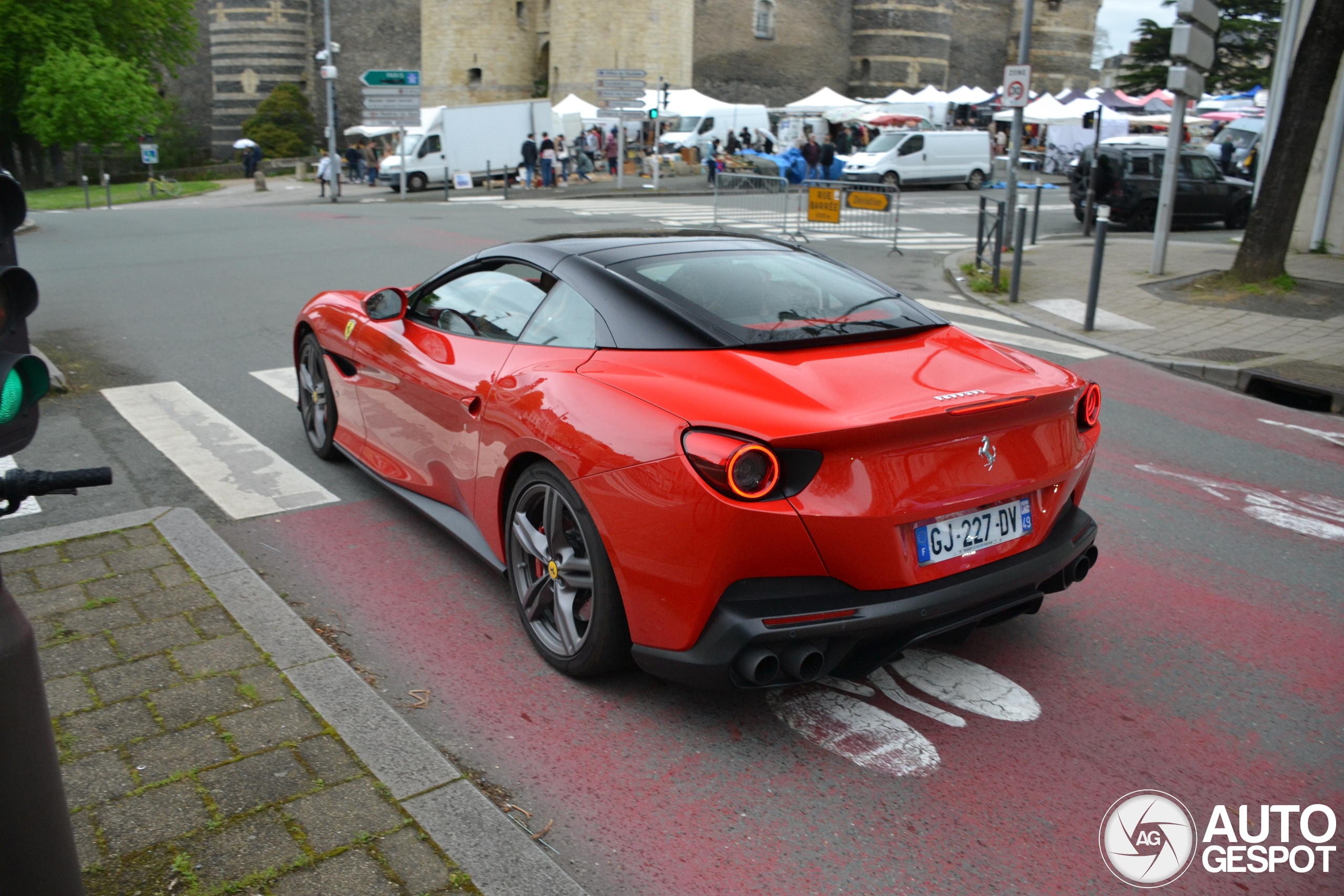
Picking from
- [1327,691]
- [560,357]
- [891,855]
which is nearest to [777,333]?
[560,357]

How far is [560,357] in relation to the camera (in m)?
3.84

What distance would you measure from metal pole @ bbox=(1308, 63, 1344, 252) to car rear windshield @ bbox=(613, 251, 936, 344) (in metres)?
14.0

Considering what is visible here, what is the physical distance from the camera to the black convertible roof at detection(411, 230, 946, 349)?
3.66 meters

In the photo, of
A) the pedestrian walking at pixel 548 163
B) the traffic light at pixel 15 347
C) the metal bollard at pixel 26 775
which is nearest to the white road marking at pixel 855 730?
the metal bollard at pixel 26 775

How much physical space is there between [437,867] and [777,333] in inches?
79.5

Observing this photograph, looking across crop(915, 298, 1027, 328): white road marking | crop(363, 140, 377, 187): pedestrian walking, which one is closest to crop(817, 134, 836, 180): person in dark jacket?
crop(363, 140, 377, 187): pedestrian walking

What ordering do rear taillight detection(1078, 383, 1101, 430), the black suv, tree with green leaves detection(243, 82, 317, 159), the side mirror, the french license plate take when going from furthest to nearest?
1. tree with green leaves detection(243, 82, 317, 159)
2. the black suv
3. the side mirror
4. rear taillight detection(1078, 383, 1101, 430)
5. the french license plate

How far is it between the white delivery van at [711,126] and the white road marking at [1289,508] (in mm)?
36656

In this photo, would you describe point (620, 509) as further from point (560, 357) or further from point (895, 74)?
point (895, 74)

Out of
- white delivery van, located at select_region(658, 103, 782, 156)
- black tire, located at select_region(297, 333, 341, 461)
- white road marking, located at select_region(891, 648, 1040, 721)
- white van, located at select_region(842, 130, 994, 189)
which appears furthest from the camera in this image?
white delivery van, located at select_region(658, 103, 782, 156)

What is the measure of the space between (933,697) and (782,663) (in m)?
0.84

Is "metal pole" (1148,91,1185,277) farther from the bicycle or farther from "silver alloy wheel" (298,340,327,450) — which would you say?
the bicycle

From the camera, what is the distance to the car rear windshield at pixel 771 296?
3787 mm

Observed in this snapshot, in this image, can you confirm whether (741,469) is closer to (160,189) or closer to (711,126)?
(711,126)
